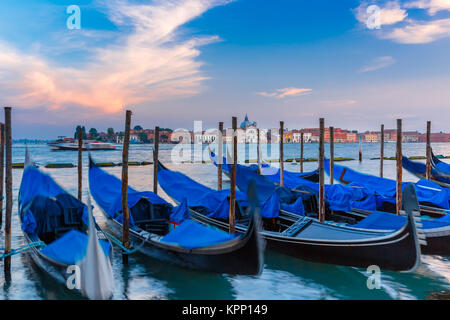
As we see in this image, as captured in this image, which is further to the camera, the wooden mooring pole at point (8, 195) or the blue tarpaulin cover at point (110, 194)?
the blue tarpaulin cover at point (110, 194)

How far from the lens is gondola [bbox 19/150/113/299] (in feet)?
12.7

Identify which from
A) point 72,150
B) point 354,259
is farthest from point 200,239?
point 72,150

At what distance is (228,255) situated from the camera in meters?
4.55

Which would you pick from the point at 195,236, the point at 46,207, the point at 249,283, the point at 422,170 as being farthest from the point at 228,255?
the point at 422,170

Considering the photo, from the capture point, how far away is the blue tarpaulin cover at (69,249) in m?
4.27

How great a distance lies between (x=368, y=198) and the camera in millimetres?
8047

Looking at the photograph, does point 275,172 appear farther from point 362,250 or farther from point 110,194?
point 362,250

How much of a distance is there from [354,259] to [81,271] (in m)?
3.79

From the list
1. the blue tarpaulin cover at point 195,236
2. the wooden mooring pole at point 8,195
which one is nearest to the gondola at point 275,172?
the blue tarpaulin cover at point 195,236

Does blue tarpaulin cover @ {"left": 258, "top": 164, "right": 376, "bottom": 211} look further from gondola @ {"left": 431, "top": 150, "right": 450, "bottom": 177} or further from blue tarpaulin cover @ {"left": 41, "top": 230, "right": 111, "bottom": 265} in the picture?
gondola @ {"left": 431, "top": 150, "right": 450, "bottom": 177}

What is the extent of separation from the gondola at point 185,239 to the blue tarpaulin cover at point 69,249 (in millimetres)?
1030

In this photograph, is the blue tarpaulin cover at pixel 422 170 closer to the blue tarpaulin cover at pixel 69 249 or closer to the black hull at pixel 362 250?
the black hull at pixel 362 250

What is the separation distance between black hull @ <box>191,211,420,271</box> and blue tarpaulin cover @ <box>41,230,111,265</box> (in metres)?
2.95

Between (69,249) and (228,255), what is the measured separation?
2054 mm
